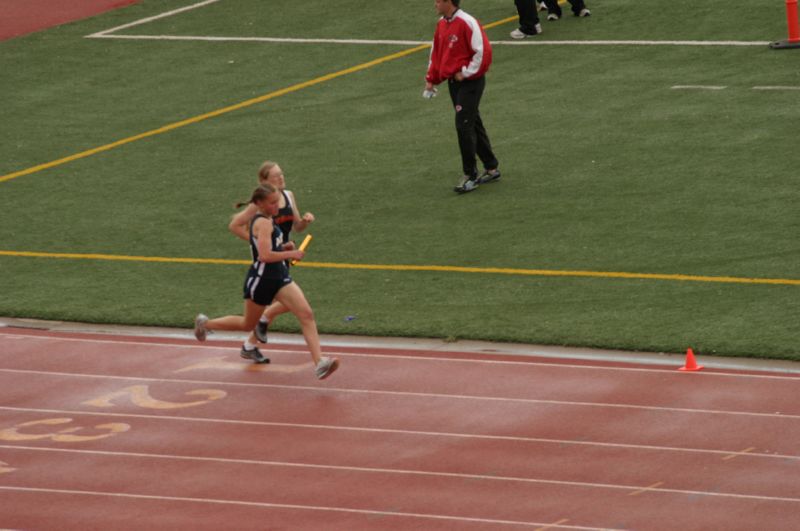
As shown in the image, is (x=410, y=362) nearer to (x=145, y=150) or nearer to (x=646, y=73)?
(x=145, y=150)

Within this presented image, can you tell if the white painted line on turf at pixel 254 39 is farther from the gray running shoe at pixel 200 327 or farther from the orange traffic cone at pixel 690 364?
the orange traffic cone at pixel 690 364

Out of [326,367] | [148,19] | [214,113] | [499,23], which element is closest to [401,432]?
[326,367]

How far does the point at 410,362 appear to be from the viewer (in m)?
13.6

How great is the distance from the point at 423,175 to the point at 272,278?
21.3 ft

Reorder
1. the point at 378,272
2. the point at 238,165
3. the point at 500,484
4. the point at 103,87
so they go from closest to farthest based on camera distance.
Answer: the point at 500,484, the point at 378,272, the point at 238,165, the point at 103,87

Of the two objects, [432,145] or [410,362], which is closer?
[410,362]

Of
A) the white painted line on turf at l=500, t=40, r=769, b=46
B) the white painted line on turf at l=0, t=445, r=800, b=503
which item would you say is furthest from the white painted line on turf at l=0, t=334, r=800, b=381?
the white painted line on turf at l=500, t=40, r=769, b=46

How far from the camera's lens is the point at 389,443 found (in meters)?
11.8

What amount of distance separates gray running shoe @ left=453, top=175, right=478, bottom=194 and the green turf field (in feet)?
0.59

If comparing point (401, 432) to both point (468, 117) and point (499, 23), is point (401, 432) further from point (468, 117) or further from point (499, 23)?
point (499, 23)

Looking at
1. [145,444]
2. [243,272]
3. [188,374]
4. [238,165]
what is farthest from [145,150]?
[145,444]

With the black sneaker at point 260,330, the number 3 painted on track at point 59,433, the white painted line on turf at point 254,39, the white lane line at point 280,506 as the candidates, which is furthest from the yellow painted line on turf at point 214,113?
the white lane line at point 280,506

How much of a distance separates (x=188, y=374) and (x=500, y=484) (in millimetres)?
3710

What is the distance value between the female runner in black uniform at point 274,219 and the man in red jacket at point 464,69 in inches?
188
